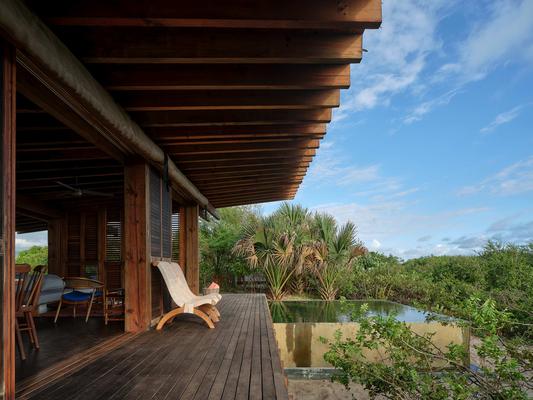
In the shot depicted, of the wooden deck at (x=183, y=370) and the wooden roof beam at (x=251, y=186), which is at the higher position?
the wooden roof beam at (x=251, y=186)

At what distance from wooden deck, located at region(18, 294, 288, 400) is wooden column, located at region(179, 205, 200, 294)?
4.72m

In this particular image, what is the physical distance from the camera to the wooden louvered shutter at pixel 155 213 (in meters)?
5.43

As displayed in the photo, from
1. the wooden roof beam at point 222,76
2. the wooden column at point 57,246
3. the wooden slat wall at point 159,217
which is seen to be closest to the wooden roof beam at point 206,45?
the wooden roof beam at point 222,76

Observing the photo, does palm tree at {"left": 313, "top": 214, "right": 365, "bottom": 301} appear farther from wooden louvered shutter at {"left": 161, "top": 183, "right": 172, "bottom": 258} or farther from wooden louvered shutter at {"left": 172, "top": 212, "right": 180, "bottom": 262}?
wooden louvered shutter at {"left": 161, "top": 183, "right": 172, "bottom": 258}

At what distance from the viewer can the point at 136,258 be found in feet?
16.3

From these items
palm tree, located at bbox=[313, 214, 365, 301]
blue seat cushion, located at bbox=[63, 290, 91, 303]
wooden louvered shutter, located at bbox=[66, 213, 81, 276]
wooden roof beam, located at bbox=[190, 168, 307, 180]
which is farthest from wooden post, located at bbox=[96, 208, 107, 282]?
palm tree, located at bbox=[313, 214, 365, 301]

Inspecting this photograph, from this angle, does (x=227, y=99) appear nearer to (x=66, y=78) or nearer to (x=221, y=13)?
(x=221, y=13)

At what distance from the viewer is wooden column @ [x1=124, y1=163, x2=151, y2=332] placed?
195 inches

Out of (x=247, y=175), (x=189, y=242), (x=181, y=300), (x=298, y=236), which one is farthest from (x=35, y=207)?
(x=298, y=236)

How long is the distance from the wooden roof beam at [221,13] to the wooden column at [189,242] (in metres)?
7.05

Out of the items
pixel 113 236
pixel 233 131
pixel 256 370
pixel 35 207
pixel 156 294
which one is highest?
pixel 233 131

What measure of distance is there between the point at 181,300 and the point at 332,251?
9.08m

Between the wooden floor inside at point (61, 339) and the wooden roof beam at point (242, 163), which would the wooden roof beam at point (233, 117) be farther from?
the wooden floor inside at point (61, 339)

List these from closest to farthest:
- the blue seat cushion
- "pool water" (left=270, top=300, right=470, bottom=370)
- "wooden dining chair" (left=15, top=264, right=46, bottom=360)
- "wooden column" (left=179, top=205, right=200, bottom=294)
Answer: "wooden dining chair" (left=15, top=264, right=46, bottom=360), the blue seat cushion, "pool water" (left=270, top=300, right=470, bottom=370), "wooden column" (left=179, top=205, right=200, bottom=294)
